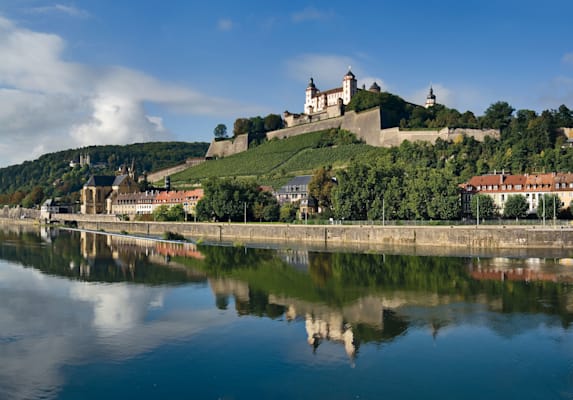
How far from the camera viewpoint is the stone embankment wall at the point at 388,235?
35.8 m

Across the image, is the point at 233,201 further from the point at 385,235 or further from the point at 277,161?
the point at 277,161

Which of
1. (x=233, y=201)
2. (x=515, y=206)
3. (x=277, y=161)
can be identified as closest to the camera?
(x=515, y=206)

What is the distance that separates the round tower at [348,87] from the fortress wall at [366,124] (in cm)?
1299

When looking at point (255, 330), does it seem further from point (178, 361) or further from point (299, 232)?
point (299, 232)

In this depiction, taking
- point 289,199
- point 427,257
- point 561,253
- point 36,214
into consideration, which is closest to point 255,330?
point 427,257

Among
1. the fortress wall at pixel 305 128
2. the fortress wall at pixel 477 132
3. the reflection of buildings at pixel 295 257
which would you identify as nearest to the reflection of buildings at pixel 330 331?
the reflection of buildings at pixel 295 257

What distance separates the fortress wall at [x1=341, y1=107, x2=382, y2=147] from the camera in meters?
75.1

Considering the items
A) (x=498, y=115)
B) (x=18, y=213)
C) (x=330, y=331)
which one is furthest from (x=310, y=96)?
(x=330, y=331)

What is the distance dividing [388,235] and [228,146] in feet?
204

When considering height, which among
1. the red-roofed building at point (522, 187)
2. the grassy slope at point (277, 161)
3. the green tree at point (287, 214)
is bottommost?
the green tree at point (287, 214)

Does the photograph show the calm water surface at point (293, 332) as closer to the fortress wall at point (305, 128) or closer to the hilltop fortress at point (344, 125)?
the hilltop fortress at point (344, 125)

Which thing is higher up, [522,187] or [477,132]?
[477,132]

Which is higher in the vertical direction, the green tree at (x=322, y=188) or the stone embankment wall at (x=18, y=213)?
the green tree at (x=322, y=188)

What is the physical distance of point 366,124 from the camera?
3076 inches
